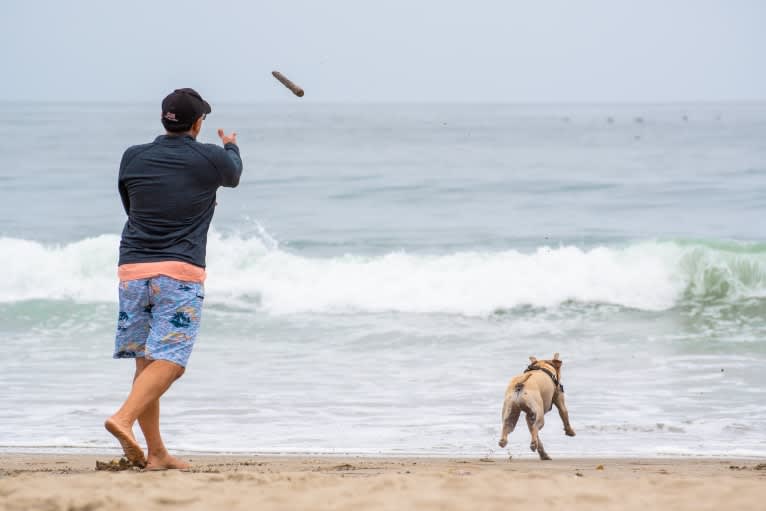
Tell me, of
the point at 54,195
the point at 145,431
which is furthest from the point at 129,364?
the point at 54,195

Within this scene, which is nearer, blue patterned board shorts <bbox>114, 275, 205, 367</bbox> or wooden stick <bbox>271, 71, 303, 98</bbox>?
blue patterned board shorts <bbox>114, 275, 205, 367</bbox>

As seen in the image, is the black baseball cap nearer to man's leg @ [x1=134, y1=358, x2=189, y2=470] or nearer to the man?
the man

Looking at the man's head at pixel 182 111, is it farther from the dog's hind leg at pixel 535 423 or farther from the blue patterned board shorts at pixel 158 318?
the dog's hind leg at pixel 535 423

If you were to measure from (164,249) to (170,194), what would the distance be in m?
0.23

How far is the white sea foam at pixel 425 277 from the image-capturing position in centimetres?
1384

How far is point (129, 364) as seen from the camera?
9828 millimetres

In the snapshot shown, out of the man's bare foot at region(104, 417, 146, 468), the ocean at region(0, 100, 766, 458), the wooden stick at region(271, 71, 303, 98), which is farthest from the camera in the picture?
the ocean at region(0, 100, 766, 458)

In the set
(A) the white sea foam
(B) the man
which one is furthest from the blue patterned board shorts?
(A) the white sea foam

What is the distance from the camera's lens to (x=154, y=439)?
15.6ft

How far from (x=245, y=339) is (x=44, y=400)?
341cm

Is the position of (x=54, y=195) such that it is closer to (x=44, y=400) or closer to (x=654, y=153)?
(x=44, y=400)

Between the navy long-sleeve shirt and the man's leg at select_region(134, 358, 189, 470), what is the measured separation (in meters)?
0.55

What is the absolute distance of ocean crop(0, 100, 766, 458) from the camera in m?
7.54

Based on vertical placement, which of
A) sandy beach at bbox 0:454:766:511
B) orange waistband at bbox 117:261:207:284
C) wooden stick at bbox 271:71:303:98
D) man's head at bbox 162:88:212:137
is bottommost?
sandy beach at bbox 0:454:766:511
